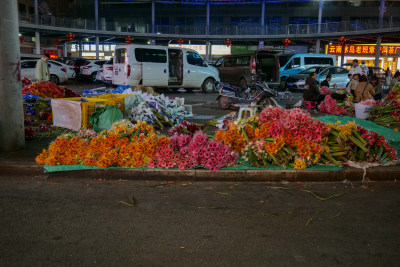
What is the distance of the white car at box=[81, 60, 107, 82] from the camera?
26.0 meters

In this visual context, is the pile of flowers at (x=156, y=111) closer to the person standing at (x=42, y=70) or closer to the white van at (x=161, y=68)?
the person standing at (x=42, y=70)

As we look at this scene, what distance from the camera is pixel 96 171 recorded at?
19.2ft

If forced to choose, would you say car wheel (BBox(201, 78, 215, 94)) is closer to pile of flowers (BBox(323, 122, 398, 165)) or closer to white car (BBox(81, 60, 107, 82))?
white car (BBox(81, 60, 107, 82))

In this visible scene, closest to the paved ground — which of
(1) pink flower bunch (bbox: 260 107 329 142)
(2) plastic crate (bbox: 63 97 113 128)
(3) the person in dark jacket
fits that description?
(1) pink flower bunch (bbox: 260 107 329 142)

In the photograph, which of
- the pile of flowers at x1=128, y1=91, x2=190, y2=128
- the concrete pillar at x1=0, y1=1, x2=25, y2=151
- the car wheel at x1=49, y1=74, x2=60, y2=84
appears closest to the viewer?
the concrete pillar at x1=0, y1=1, x2=25, y2=151

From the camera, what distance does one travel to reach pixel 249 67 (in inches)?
785

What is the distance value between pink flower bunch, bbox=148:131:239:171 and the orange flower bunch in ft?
0.89

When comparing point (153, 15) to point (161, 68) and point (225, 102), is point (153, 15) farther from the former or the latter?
point (225, 102)

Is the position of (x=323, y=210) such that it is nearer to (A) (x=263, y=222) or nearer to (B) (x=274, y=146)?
(A) (x=263, y=222)

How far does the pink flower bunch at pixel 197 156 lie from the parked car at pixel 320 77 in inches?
677

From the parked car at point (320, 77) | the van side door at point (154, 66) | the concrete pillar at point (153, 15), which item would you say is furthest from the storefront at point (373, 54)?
the van side door at point (154, 66)

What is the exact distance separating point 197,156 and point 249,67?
48.8 ft

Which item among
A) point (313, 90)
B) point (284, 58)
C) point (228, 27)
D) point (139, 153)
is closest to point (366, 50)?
point (228, 27)

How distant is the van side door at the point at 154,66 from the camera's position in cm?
1739
